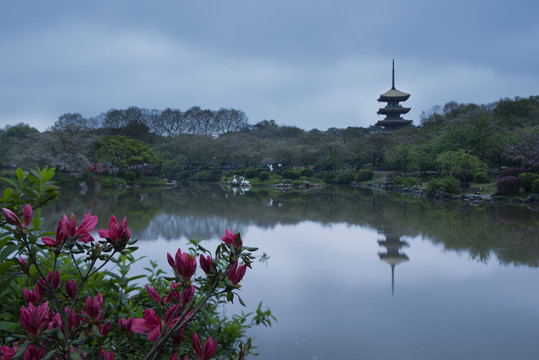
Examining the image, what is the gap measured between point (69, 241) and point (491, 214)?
35.1 feet

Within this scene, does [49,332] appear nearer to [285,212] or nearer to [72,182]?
[285,212]

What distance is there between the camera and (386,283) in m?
4.20

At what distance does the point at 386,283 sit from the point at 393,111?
3348 centimetres

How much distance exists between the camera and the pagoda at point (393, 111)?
34.8m

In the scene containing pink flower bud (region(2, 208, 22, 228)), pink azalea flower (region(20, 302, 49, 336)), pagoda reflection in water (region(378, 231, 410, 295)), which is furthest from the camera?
pagoda reflection in water (region(378, 231, 410, 295))

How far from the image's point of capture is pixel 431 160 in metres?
20.3

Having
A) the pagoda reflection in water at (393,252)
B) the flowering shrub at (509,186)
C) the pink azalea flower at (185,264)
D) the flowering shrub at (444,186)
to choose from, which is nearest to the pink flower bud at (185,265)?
the pink azalea flower at (185,264)

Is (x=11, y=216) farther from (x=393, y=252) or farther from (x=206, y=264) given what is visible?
(x=393, y=252)

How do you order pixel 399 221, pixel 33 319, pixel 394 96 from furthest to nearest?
pixel 394 96, pixel 399 221, pixel 33 319

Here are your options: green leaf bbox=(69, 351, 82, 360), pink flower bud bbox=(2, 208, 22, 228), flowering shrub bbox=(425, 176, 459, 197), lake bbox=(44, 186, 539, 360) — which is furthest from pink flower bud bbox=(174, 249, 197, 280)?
flowering shrub bbox=(425, 176, 459, 197)

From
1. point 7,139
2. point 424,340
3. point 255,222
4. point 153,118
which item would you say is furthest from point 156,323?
point 153,118

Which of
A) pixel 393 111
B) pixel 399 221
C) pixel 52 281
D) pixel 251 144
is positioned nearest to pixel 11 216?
pixel 52 281

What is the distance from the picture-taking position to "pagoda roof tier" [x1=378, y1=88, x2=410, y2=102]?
114ft

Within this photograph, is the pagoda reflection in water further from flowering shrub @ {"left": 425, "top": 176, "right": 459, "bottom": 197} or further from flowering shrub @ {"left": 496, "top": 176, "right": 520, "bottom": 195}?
flowering shrub @ {"left": 425, "top": 176, "right": 459, "bottom": 197}
